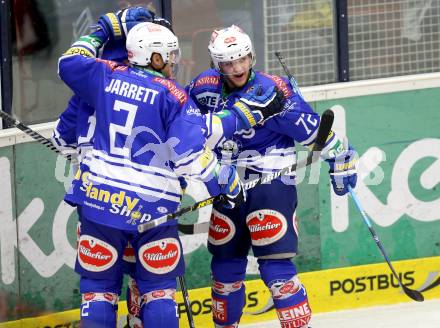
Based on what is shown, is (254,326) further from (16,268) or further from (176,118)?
(176,118)

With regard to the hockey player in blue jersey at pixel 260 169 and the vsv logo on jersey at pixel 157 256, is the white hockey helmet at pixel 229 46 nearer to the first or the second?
the hockey player in blue jersey at pixel 260 169

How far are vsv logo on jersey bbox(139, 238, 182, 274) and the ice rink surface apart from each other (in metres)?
1.33

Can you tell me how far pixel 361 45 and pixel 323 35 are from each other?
22 cm

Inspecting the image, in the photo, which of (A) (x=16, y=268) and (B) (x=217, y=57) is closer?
(B) (x=217, y=57)

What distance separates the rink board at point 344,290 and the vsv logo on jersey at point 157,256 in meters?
1.09

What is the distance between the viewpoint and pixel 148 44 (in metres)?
5.43

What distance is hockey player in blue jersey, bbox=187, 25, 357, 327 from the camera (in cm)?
580

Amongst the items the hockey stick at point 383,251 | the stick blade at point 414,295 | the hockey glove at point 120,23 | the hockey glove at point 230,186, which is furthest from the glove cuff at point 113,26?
Result: the stick blade at point 414,295

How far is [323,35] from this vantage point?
696cm

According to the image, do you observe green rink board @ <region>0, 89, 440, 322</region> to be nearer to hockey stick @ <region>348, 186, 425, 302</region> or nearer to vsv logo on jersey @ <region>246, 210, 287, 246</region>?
hockey stick @ <region>348, 186, 425, 302</region>

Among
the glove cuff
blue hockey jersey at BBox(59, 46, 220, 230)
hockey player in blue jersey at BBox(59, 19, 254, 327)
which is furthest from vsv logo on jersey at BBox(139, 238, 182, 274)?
the glove cuff

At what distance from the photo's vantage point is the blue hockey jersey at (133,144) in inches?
211

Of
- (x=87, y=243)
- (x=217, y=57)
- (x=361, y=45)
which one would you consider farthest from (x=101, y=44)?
(x=361, y=45)

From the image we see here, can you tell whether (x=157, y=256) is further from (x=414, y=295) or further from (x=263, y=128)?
(x=414, y=295)
